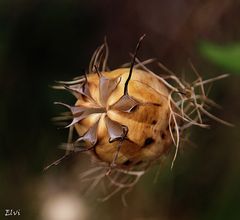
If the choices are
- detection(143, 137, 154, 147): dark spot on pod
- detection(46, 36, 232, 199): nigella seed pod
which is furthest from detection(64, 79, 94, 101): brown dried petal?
detection(143, 137, 154, 147): dark spot on pod

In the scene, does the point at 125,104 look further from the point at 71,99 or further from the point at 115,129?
the point at 71,99

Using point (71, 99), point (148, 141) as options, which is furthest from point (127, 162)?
point (71, 99)

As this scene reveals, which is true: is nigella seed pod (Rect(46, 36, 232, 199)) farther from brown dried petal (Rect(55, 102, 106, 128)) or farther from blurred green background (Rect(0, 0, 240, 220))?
blurred green background (Rect(0, 0, 240, 220))

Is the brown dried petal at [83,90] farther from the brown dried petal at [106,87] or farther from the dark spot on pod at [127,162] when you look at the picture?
the dark spot on pod at [127,162]

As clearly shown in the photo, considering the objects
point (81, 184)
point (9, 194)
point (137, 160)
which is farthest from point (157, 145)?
point (9, 194)

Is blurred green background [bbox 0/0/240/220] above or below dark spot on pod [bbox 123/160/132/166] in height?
below

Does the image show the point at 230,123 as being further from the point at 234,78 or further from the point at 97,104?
the point at 97,104

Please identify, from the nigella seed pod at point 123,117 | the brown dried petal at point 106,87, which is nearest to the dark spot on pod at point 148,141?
the nigella seed pod at point 123,117

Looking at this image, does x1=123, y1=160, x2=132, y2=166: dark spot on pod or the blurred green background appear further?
the blurred green background
